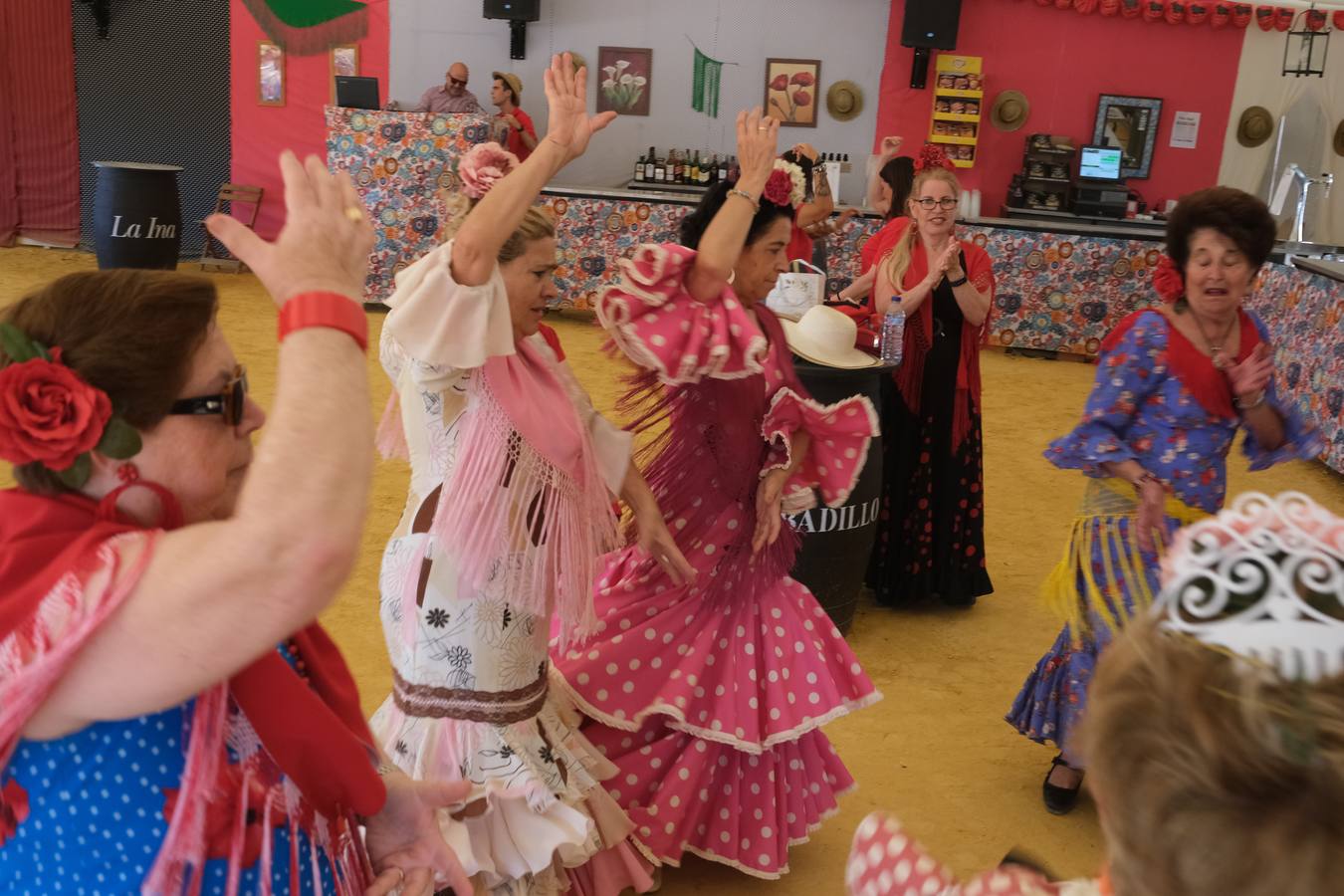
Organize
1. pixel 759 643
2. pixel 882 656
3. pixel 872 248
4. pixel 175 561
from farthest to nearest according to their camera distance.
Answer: pixel 872 248 → pixel 882 656 → pixel 759 643 → pixel 175 561

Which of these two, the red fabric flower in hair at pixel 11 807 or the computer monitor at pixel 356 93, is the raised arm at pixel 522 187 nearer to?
the red fabric flower in hair at pixel 11 807

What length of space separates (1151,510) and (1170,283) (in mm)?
571

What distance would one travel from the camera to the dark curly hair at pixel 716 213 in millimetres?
2619

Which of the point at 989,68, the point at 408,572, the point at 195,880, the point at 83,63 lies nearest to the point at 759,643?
the point at 408,572

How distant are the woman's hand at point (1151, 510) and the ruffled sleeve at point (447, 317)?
1.56 metres

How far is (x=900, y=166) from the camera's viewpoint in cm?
507

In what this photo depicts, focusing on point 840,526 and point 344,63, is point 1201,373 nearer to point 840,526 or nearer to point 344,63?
point 840,526

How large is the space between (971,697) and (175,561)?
3185 mm

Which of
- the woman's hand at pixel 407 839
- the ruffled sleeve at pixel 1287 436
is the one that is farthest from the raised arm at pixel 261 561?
the ruffled sleeve at pixel 1287 436

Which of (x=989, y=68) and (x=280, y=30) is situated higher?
(x=989, y=68)

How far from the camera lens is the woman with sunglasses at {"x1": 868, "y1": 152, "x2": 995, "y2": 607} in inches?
163

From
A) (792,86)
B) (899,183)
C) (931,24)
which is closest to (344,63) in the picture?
(792,86)

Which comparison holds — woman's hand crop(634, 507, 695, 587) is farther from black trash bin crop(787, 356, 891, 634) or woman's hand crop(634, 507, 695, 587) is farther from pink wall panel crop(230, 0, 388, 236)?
pink wall panel crop(230, 0, 388, 236)

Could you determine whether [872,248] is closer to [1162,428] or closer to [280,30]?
[1162,428]
